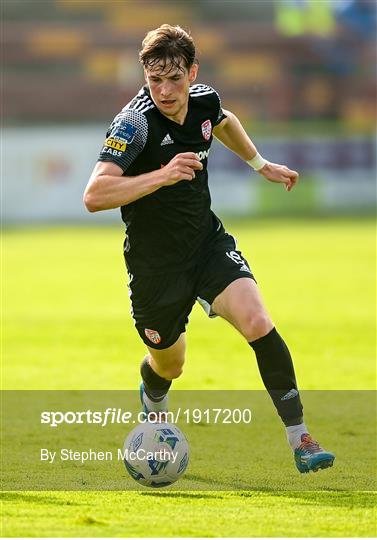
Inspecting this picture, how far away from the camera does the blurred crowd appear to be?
47.9m

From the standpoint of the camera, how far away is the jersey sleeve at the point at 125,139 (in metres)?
6.43

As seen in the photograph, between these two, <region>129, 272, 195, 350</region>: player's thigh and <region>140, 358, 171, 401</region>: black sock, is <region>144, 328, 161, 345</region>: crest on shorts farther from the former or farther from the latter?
<region>140, 358, 171, 401</region>: black sock

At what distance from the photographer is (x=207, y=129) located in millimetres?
7047

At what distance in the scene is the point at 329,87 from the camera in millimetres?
49719

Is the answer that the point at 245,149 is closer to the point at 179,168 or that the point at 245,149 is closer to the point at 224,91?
the point at 179,168

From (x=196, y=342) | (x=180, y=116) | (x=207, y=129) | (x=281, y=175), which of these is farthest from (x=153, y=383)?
(x=196, y=342)

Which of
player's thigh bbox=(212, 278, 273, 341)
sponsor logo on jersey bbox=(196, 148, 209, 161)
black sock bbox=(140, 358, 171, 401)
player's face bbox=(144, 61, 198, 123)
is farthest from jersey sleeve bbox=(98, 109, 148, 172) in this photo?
black sock bbox=(140, 358, 171, 401)

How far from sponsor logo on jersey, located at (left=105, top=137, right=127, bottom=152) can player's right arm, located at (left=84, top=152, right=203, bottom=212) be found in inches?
7.8

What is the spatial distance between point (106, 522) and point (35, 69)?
4921 cm

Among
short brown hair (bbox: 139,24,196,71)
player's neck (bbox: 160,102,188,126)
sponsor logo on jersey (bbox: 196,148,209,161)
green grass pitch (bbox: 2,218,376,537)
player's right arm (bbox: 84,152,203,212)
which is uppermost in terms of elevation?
short brown hair (bbox: 139,24,196,71)

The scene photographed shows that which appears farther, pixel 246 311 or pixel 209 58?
pixel 209 58

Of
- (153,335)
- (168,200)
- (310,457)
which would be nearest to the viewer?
(310,457)

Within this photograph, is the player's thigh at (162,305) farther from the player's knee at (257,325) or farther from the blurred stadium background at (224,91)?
the blurred stadium background at (224,91)

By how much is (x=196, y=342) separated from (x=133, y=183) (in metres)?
7.02
